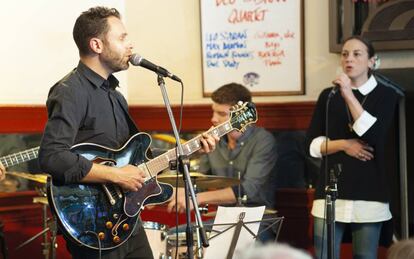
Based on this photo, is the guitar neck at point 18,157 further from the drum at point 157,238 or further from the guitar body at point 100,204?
the guitar body at point 100,204

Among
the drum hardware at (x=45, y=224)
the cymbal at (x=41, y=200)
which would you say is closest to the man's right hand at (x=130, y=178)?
the drum hardware at (x=45, y=224)

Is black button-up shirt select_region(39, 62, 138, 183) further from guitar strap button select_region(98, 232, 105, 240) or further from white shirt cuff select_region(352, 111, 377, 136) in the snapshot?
white shirt cuff select_region(352, 111, 377, 136)

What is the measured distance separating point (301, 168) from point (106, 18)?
Result: 2.00 metres

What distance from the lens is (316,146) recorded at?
4.40 metres

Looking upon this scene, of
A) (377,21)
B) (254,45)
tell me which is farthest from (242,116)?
(254,45)

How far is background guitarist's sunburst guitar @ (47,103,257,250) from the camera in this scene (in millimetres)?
3352

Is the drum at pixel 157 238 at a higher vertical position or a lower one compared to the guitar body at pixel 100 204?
lower

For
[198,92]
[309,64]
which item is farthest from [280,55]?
[198,92]

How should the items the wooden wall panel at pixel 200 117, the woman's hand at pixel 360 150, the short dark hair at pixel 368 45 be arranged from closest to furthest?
the woman's hand at pixel 360 150
the short dark hair at pixel 368 45
the wooden wall panel at pixel 200 117

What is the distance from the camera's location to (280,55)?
16.9 feet

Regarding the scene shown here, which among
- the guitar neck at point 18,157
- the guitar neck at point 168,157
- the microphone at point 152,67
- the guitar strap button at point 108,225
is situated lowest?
the guitar strap button at point 108,225

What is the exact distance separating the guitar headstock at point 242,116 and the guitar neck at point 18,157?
160 centimetres

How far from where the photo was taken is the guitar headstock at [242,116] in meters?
3.83

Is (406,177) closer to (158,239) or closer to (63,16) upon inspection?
(158,239)
